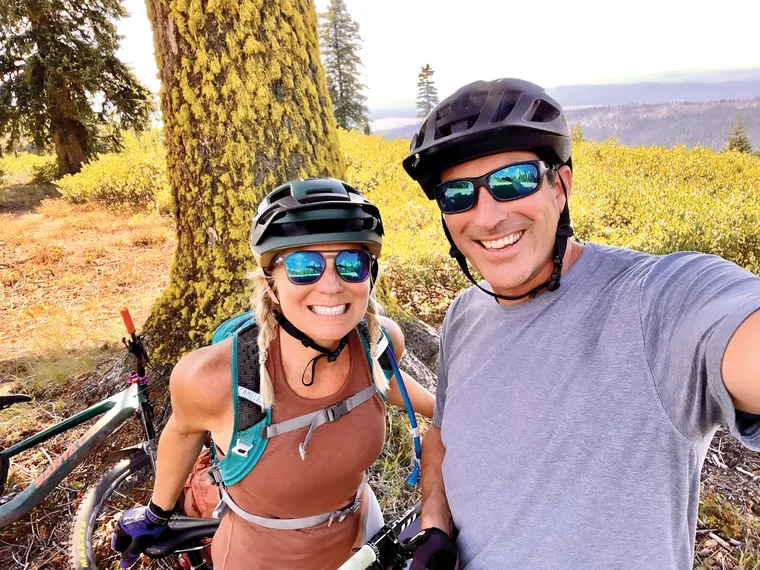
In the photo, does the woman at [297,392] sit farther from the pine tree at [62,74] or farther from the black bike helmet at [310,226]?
the pine tree at [62,74]

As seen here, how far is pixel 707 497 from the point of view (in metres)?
3.01

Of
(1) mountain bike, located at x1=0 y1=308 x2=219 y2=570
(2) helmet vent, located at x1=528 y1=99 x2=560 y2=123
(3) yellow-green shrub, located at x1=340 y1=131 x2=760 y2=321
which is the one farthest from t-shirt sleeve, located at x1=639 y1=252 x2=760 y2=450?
(3) yellow-green shrub, located at x1=340 y1=131 x2=760 y2=321

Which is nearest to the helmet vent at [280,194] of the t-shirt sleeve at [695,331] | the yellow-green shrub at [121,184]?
the t-shirt sleeve at [695,331]

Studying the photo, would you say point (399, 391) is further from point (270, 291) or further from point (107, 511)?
point (107, 511)

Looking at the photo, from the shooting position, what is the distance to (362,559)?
5.19 ft

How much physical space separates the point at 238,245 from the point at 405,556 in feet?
8.31

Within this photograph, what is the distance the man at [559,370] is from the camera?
3.56 ft

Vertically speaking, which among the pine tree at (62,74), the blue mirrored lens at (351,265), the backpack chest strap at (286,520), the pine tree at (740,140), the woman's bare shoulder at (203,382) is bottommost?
the backpack chest strap at (286,520)

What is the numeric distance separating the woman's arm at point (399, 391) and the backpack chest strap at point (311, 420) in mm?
514

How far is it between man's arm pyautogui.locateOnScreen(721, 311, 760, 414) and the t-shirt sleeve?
0.01 metres

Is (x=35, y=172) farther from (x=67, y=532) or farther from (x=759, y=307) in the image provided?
(x=759, y=307)

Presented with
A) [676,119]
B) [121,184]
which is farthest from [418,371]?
[676,119]

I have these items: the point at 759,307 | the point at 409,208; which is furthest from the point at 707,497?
the point at 409,208

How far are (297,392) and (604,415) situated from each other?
122 centimetres
